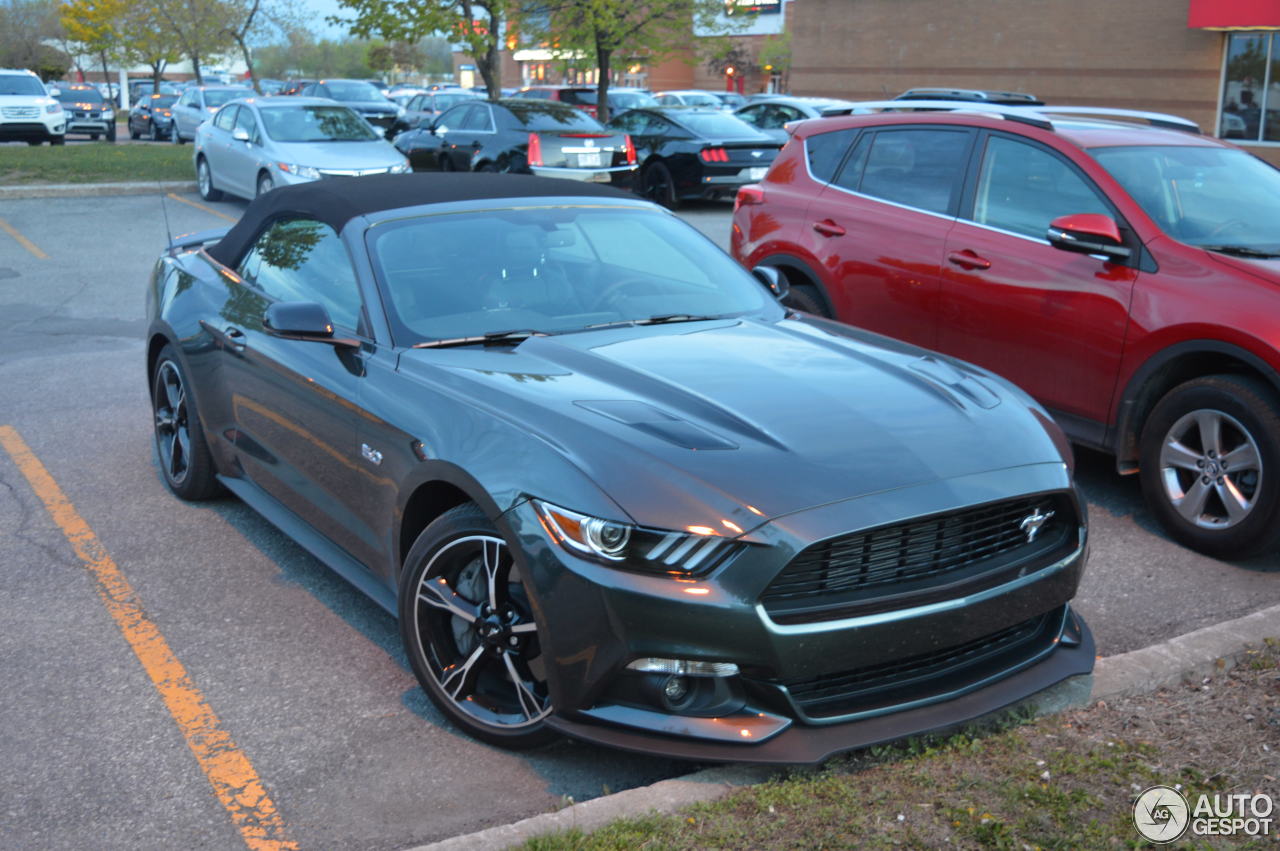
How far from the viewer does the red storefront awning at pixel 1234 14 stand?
25.4 meters

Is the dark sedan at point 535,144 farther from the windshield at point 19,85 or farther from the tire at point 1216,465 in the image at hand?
the windshield at point 19,85

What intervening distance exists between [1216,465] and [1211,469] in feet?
0.10

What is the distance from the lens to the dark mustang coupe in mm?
3357

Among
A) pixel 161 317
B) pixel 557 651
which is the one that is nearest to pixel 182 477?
pixel 161 317

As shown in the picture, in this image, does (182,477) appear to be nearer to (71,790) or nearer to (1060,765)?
(71,790)

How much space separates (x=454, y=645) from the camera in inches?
155

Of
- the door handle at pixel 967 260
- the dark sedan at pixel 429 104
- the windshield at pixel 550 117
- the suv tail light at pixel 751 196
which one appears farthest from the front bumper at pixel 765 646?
the dark sedan at pixel 429 104

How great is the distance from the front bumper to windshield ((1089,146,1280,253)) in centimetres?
291

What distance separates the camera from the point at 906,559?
3506 millimetres

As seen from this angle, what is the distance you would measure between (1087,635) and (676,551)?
1533 millimetres

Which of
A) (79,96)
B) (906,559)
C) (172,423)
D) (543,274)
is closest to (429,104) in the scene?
(79,96)

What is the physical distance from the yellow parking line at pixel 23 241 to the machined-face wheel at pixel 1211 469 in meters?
11.9

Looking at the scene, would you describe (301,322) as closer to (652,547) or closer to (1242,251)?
(652,547)

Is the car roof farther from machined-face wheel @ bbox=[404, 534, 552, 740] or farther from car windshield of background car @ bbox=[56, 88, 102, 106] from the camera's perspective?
car windshield of background car @ bbox=[56, 88, 102, 106]
